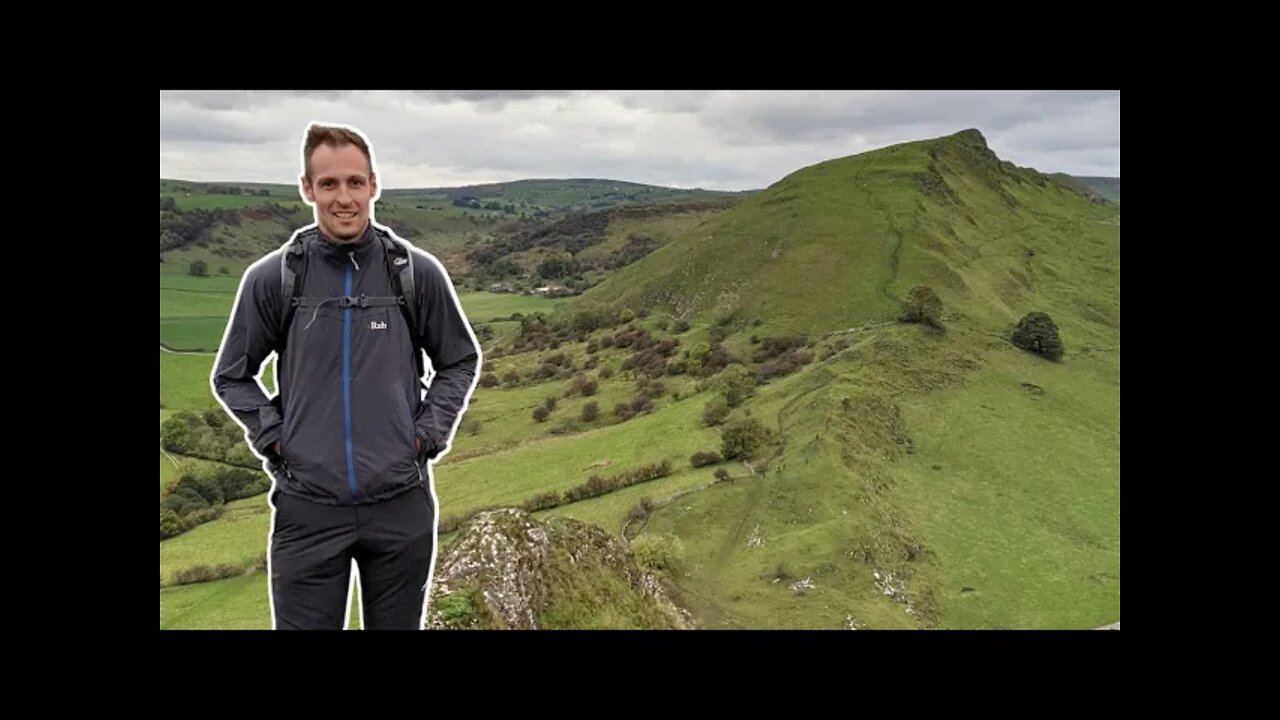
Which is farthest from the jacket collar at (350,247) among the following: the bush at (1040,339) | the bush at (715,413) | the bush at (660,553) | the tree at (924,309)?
the bush at (1040,339)

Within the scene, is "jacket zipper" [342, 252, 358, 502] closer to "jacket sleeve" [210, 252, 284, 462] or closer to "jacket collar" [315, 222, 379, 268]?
"jacket collar" [315, 222, 379, 268]

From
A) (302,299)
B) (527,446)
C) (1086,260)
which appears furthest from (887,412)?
(1086,260)

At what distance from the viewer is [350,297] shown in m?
4.29

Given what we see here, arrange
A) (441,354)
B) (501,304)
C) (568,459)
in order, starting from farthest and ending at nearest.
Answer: (501,304), (568,459), (441,354)

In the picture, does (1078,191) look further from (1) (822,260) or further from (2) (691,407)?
(2) (691,407)

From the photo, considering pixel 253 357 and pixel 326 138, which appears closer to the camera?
pixel 326 138

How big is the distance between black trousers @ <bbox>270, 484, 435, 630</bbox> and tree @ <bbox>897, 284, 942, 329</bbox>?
60.3 m

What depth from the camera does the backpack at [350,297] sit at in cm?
426

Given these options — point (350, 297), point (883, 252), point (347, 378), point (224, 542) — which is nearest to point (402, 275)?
point (350, 297)

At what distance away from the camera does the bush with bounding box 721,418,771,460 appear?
4209cm

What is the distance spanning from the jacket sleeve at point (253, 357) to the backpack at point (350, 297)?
0.22 feet

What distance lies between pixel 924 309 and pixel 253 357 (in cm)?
6160

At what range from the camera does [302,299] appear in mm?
4258

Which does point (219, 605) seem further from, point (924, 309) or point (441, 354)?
point (924, 309)
